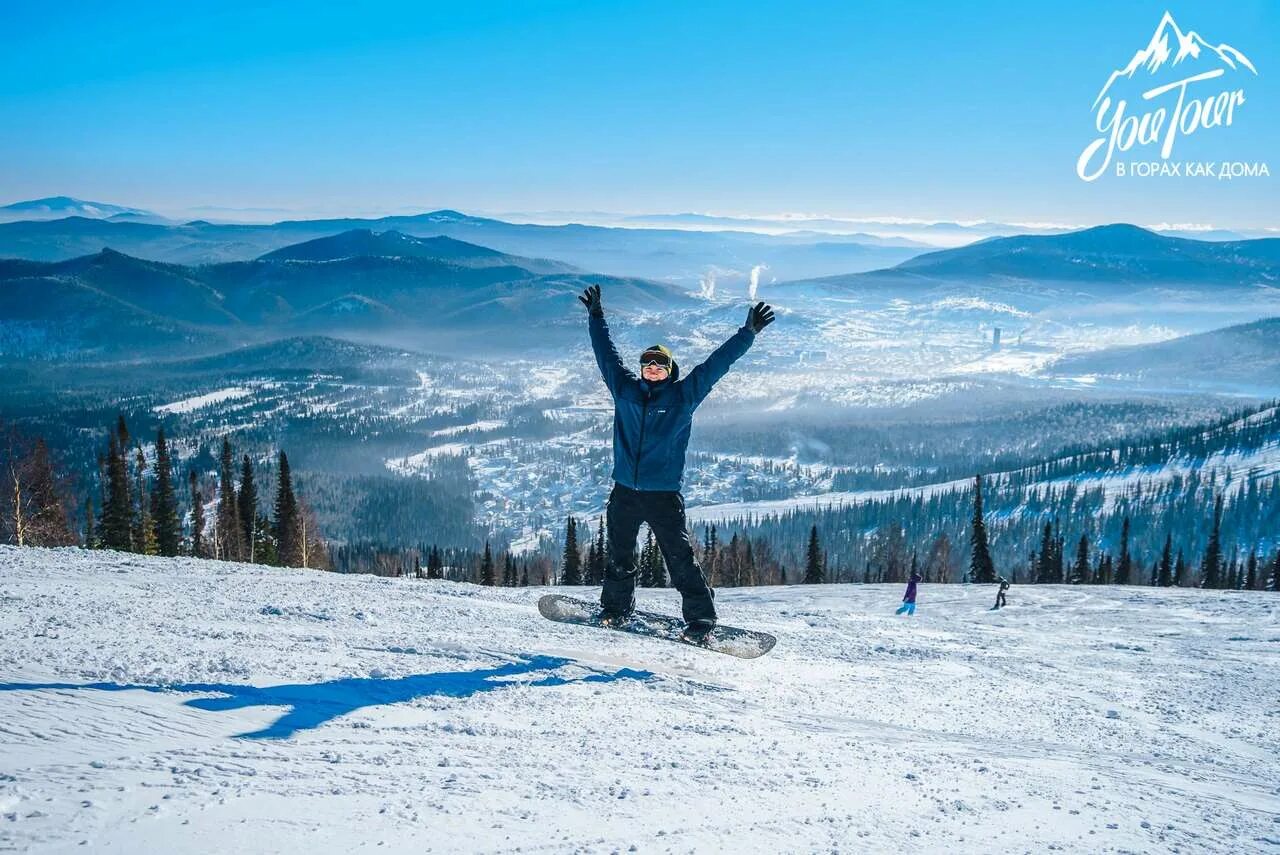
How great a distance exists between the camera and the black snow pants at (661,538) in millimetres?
7602

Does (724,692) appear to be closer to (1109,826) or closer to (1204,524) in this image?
(1109,826)

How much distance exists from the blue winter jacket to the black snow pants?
0.18 meters

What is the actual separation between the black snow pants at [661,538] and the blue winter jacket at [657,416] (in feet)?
0.58

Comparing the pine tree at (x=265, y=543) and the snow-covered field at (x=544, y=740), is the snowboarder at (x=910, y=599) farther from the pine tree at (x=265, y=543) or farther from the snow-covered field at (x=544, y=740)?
the pine tree at (x=265, y=543)

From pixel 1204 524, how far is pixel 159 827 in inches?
7549

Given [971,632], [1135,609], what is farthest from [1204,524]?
[971,632]

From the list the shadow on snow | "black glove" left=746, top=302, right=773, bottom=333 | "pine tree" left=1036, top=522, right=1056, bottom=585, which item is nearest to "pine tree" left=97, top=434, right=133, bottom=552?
the shadow on snow

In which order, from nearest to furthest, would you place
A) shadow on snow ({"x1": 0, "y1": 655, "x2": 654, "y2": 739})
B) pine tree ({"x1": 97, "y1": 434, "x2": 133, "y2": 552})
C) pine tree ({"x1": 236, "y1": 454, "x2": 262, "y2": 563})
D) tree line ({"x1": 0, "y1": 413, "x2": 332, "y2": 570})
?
shadow on snow ({"x1": 0, "y1": 655, "x2": 654, "y2": 739})
tree line ({"x1": 0, "y1": 413, "x2": 332, "y2": 570})
pine tree ({"x1": 97, "y1": 434, "x2": 133, "y2": 552})
pine tree ({"x1": 236, "y1": 454, "x2": 262, "y2": 563})

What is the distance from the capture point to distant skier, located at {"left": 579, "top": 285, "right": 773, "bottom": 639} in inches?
288

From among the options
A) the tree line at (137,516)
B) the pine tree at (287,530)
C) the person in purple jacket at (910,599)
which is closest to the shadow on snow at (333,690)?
the person in purple jacket at (910,599)

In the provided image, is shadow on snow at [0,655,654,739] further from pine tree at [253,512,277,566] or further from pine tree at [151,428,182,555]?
pine tree at [151,428,182,555]

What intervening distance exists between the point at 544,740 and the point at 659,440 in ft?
11.1

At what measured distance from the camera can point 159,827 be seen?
119 inches

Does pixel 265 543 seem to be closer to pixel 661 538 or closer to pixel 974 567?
pixel 661 538
